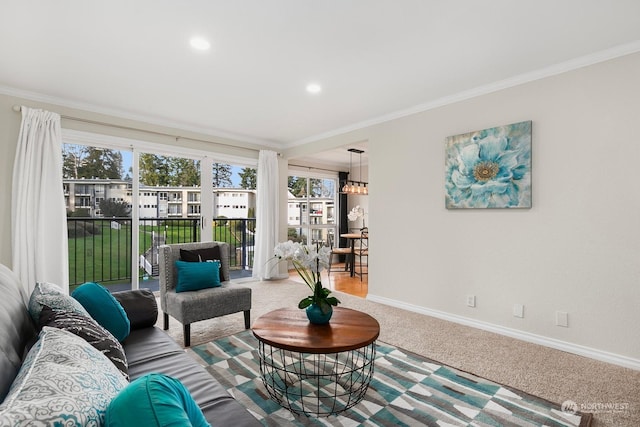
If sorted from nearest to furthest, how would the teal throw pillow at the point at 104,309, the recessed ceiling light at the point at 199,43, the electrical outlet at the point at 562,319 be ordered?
the teal throw pillow at the point at 104,309 < the recessed ceiling light at the point at 199,43 < the electrical outlet at the point at 562,319

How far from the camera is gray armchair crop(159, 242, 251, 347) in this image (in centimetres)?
277

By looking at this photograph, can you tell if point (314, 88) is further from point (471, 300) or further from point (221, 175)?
point (471, 300)

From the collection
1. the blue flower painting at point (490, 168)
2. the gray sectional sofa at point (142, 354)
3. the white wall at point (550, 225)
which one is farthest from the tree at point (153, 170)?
the blue flower painting at point (490, 168)

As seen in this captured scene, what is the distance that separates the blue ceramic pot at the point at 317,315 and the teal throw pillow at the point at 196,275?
4.78 ft

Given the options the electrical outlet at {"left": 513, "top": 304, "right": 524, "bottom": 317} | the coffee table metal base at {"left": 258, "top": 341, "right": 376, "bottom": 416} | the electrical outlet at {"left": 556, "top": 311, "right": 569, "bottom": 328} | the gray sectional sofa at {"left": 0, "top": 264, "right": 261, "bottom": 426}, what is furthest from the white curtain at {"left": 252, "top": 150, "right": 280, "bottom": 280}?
the electrical outlet at {"left": 556, "top": 311, "right": 569, "bottom": 328}

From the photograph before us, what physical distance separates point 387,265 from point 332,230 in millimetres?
3574

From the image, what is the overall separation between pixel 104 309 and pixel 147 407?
1.44 meters

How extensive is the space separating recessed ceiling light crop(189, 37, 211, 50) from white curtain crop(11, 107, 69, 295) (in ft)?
7.22

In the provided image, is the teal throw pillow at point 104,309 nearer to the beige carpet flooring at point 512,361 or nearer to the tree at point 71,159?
the beige carpet flooring at point 512,361

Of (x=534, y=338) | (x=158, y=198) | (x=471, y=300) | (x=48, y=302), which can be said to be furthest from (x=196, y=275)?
(x=534, y=338)

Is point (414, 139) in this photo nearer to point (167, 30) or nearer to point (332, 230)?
point (167, 30)

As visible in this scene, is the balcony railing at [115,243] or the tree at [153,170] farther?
the tree at [153,170]

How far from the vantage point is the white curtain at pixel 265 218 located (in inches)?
217

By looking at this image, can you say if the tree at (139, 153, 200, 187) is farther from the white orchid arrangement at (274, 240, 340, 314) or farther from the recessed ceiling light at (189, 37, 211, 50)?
the white orchid arrangement at (274, 240, 340, 314)
